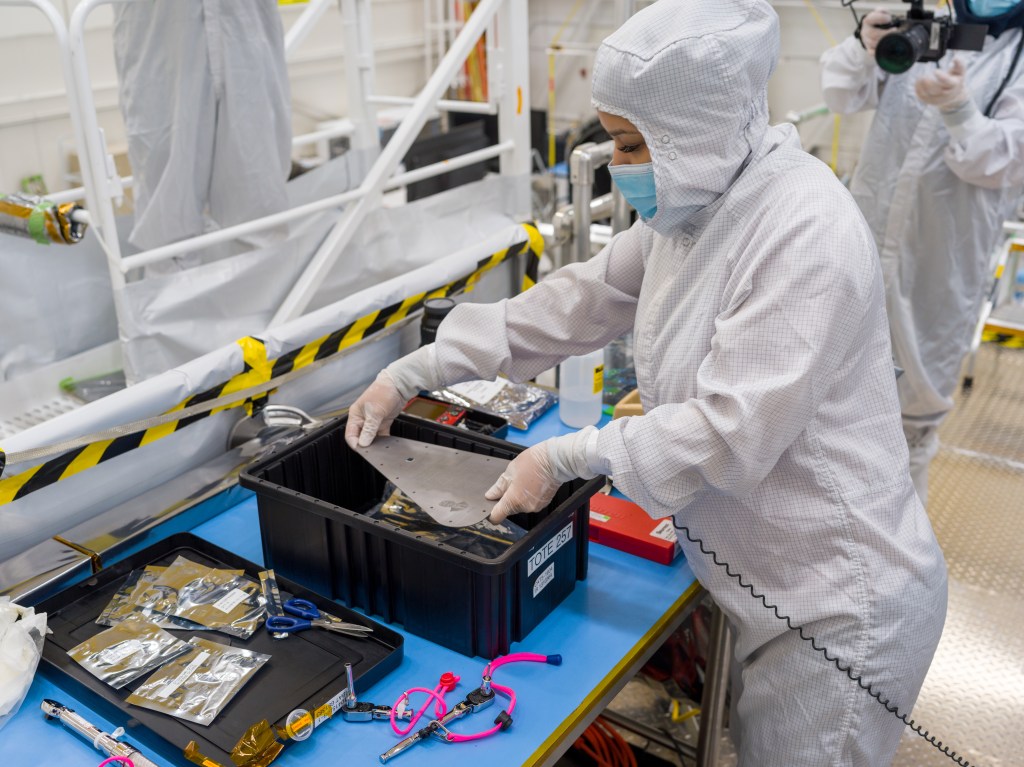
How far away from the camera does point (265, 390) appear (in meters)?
1.65

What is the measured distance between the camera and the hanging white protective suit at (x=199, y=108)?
177cm

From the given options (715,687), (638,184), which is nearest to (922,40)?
(638,184)

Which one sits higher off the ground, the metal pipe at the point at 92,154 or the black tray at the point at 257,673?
the metal pipe at the point at 92,154

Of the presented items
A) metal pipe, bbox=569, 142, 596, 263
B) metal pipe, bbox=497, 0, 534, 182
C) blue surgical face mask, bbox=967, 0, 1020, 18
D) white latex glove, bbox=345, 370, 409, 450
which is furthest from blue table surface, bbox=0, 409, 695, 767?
blue surgical face mask, bbox=967, 0, 1020, 18

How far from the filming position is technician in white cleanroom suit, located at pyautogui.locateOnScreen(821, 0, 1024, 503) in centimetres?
227

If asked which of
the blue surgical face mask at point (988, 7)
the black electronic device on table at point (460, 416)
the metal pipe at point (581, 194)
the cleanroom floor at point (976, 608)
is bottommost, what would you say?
the cleanroom floor at point (976, 608)

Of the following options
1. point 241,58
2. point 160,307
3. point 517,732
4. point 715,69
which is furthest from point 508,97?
point 517,732

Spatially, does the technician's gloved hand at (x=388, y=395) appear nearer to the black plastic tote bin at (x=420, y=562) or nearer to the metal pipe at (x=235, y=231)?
the black plastic tote bin at (x=420, y=562)

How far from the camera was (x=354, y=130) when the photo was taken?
2.47 metres

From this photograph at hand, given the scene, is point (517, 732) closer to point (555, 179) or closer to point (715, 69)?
point (715, 69)

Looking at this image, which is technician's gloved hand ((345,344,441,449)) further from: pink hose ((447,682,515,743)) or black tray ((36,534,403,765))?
pink hose ((447,682,515,743))

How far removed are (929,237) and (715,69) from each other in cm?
177

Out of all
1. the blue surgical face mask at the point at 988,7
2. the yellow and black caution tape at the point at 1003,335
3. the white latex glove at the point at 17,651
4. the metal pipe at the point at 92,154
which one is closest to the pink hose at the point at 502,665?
the white latex glove at the point at 17,651

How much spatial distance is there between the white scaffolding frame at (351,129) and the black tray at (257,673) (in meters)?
0.54
